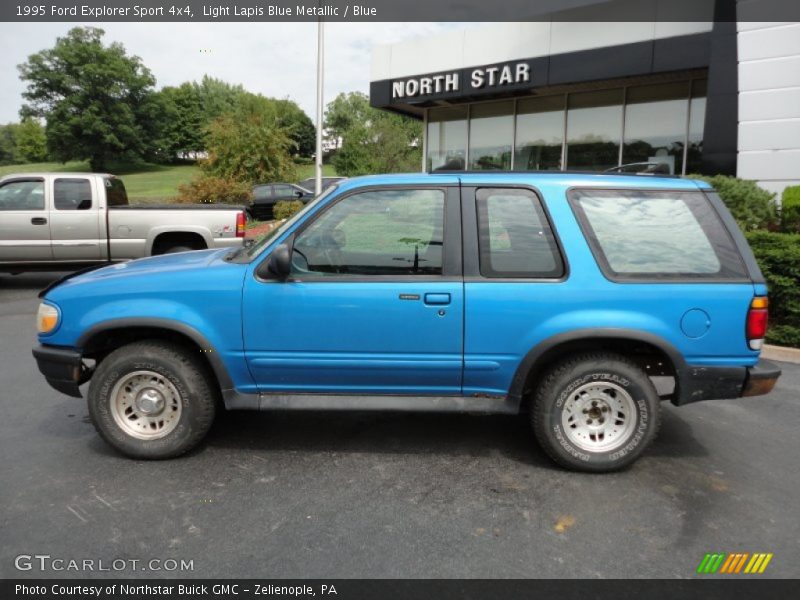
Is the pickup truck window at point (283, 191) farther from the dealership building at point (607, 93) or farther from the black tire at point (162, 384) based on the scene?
the black tire at point (162, 384)

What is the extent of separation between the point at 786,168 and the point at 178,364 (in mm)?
10913

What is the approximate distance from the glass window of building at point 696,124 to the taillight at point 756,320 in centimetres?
1160

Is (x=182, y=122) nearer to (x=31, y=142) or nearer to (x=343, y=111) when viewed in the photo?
(x=343, y=111)

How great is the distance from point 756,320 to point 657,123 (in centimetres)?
1274

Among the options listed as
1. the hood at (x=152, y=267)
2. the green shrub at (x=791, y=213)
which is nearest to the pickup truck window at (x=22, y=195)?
the hood at (x=152, y=267)

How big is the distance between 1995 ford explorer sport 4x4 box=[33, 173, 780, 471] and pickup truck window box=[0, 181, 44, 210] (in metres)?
7.38

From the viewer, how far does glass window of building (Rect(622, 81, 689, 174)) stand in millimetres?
14281

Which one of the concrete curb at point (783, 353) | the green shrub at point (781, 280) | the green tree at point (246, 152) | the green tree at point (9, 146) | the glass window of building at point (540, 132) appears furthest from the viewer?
the green tree at point (9, 146)

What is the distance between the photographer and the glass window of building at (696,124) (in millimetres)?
13797

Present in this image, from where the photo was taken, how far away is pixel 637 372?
3.63 metres

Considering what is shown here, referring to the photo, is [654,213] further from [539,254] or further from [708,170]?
[708,170]

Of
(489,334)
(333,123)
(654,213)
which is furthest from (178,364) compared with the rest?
(333,123)

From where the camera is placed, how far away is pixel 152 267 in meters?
3.98

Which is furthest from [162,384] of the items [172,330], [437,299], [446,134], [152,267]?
[446,134]
